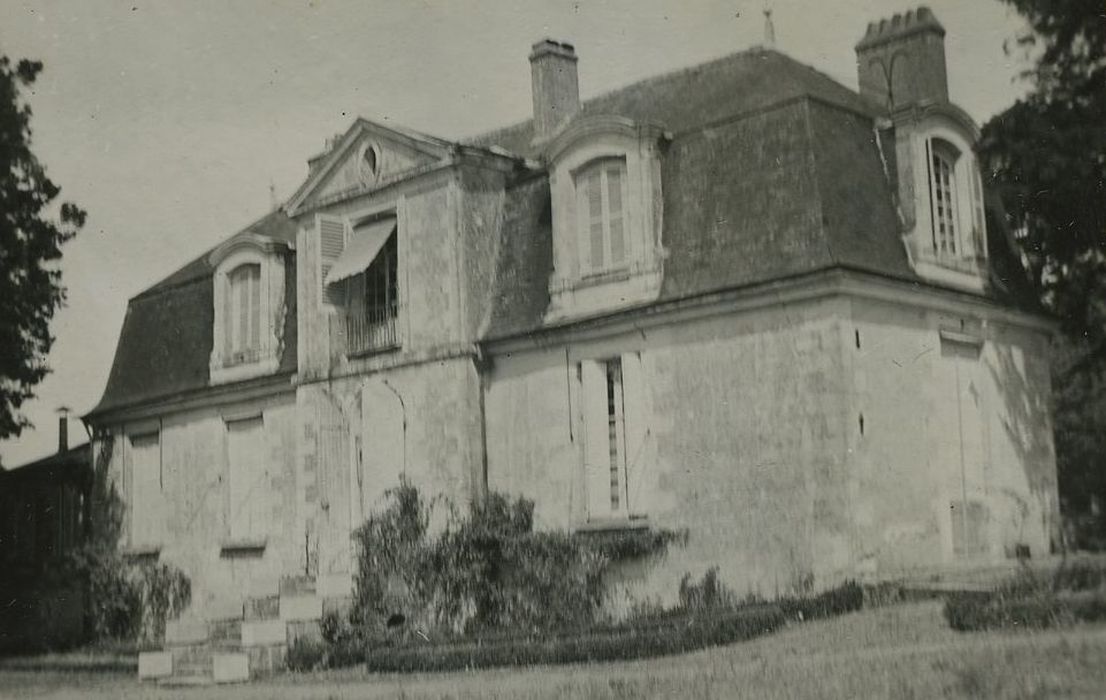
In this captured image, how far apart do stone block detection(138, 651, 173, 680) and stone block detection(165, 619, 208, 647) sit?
0.35m

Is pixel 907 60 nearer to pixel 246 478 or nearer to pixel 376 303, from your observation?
pixel 376 303

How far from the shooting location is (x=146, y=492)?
91.1 feet

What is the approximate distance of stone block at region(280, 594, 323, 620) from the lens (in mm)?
19781

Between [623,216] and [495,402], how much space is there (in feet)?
11.8

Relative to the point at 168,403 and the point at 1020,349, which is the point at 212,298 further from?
the point at 1020,349

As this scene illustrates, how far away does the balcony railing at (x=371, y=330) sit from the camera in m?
22.6

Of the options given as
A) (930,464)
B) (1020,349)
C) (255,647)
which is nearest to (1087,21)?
(1020,349)

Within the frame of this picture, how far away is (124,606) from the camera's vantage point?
26703mm

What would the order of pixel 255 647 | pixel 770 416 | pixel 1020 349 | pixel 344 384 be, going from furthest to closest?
pixel 344 384 < pixel 1020 349 < pixel 255 647 < pixel 770 416

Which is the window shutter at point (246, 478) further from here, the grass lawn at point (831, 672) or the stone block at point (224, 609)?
the grass lawn at point (831, 672)

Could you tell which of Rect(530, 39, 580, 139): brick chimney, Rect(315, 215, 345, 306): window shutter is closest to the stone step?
Rect(315, 215, 345, 306): window shutter

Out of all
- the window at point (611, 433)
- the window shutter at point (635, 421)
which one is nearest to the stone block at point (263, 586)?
the window at point (611, 433)

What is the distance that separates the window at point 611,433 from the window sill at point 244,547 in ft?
26.4

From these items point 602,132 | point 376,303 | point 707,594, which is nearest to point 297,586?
point 376,303
